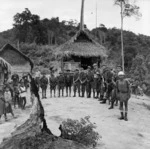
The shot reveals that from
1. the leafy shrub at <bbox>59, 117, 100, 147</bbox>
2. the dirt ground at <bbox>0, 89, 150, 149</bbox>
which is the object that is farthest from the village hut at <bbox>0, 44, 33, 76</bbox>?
the leafy shrub at <bbox>59, 117, 100, 147</bbox>

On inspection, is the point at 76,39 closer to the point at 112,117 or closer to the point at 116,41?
the point at 112,117

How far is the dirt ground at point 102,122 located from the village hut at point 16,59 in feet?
42.8

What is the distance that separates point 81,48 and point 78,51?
492mm

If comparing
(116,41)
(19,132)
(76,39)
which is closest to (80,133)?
(19,132)

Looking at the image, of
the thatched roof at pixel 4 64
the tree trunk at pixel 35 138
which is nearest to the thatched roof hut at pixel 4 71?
the thatched roof at pixel 4 64

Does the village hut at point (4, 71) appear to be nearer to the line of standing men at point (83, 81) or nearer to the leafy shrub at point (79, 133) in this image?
the line of standing men at point (83, 81)

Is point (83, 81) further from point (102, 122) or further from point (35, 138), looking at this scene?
point (35, 138)

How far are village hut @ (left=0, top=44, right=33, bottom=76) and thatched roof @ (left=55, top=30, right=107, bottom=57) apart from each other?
4.99m

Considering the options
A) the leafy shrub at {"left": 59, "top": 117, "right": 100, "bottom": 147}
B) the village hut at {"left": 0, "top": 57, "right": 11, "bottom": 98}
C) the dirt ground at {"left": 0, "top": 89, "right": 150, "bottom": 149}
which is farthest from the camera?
the village hut at {"left": 0, "top": 57, "right": 11, "bottom": 98}

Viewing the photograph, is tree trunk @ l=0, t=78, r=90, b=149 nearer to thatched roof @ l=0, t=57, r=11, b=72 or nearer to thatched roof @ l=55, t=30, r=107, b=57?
thatched roof @ l=0, t=57, r=11, b=72

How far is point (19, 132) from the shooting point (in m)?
5.09

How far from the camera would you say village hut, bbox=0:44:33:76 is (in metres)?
26.8

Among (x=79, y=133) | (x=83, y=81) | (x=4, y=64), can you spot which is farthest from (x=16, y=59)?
(x=79, y=133)

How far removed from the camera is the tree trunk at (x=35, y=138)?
15.9 ft
